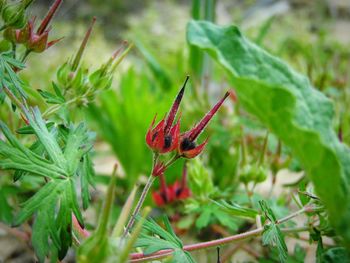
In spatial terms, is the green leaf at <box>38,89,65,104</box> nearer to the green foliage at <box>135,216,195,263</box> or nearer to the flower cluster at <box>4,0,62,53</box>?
the flower cluster at <box>4,0,62,53</box>

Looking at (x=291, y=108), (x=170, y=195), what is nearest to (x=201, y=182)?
(x=170, y=195)

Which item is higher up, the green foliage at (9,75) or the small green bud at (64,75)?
the green foliage at (9,75)

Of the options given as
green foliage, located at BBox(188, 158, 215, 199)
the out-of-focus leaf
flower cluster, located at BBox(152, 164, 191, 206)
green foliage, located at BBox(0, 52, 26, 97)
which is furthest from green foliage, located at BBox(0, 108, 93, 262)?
the out-of-focus leaf

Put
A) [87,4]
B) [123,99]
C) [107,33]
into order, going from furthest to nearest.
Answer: [87,4], [107,33], [123,99]

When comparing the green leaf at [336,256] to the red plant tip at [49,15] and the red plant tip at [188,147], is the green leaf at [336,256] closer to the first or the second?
the red plant tip at [188,147]

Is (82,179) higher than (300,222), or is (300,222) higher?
(82,179)

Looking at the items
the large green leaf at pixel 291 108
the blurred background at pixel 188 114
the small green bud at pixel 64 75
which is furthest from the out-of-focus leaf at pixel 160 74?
the small green bud at pixel 64 75

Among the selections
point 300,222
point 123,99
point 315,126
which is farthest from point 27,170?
point 123,99

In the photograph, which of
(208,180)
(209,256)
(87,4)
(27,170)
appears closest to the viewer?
(27,170)

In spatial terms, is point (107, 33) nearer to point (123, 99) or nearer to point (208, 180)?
point (123, 99)
